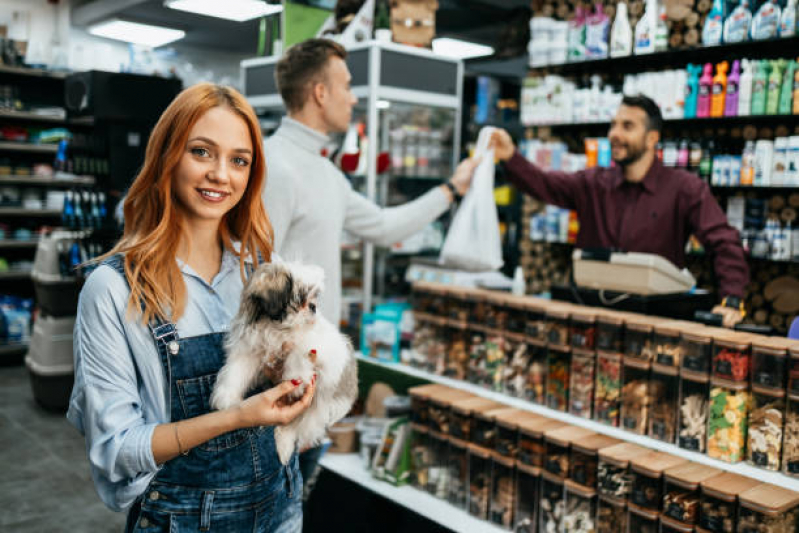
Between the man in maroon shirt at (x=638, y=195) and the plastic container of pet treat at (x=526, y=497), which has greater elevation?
the man in maroon shirt at (x=638, y=195)

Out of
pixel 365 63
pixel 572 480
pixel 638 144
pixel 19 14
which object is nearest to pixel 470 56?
pixel 365 63

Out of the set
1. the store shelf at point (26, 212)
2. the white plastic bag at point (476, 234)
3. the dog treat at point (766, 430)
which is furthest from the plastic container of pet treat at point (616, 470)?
the store shelf at point (26, 212)

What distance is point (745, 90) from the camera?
4.01 metres

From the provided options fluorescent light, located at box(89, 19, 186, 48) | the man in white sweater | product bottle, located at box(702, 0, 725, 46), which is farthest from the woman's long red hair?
fluorescent light, located at box(89, 19, 186, 48)

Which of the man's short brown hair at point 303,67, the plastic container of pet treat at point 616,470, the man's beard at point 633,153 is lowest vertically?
the plastic container of pet treat at point 616,470

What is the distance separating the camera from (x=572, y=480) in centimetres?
246

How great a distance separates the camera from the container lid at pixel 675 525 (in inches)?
84.0

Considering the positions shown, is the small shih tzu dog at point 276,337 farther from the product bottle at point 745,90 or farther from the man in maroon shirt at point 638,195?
the product bottle at point 745,90

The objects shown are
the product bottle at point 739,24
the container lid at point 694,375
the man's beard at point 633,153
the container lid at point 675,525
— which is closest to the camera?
the container lid at point 675,525

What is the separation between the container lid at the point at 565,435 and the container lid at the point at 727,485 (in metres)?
0.46

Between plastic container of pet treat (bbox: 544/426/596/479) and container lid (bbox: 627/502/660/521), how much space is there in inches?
10.2

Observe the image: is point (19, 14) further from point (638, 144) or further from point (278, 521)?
point (278, 521)

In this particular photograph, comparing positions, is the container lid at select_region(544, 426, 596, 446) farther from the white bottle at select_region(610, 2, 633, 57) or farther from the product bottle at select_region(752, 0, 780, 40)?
the white bottle at select_region(610, 2, 633, 57)

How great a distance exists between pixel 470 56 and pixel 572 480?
6.15 m
